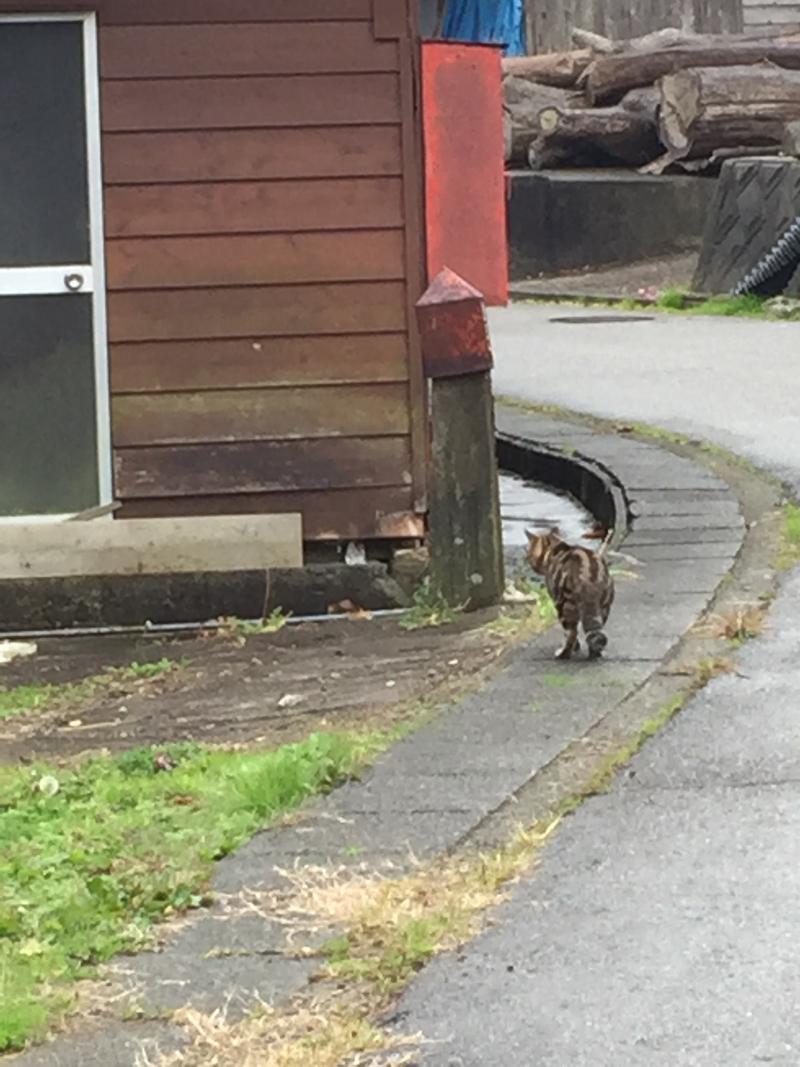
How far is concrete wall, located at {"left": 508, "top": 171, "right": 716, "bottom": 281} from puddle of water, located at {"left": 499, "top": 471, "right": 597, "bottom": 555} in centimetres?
1093

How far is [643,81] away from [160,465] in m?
15.2

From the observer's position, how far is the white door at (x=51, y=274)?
8.70 m

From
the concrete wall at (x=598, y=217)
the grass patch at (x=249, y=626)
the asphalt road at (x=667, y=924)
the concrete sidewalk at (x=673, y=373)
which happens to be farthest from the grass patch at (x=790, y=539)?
the concrete wall at (x=598, y=217)

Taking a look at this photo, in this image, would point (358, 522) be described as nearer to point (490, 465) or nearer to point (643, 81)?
point (490, 465)

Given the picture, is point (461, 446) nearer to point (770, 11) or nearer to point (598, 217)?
point (598, 217)

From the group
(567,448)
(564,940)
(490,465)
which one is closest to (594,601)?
(490,465)

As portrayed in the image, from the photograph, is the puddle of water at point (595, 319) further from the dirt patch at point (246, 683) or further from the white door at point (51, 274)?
the dirt patch at point (246, 683)

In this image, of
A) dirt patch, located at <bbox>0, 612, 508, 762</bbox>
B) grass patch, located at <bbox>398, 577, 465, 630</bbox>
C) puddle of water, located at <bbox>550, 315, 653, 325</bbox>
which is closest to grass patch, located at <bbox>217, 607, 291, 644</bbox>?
dirt patch, located at <bbox>0, 612, 508, 762</bbox>

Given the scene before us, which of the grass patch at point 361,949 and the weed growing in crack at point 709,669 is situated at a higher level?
the weed growing in crack at point 709,669

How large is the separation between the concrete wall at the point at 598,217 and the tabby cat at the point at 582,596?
15943 millimetres

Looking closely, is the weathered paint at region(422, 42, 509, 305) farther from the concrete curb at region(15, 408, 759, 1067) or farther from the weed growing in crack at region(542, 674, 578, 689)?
the weed growing in crack at region(542, 674, 578, 689)

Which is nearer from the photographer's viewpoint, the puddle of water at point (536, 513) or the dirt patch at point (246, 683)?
the dirt patch at point (246, 683)

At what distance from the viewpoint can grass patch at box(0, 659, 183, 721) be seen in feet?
24.2

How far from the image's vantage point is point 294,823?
15.7 ft
